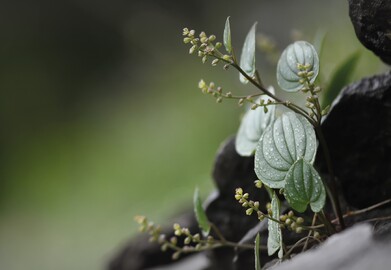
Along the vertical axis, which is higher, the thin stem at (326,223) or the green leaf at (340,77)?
the green leaf at (340,77)

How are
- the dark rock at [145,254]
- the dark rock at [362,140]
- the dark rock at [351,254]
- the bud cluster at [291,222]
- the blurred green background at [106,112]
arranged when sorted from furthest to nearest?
the blurred green background at [106,112] < the dark rock at [145,254] < the dark rock at [362,140] < the bud cluster at [291,222] < the dark rock at [351,254]

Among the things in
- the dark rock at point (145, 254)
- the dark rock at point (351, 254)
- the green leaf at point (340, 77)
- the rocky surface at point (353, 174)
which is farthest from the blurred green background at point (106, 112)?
the dark rock at point (351, 254)

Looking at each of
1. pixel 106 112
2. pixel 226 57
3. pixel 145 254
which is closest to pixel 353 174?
pixel 226 57

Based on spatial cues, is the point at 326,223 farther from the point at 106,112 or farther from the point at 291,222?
the point at 106,112

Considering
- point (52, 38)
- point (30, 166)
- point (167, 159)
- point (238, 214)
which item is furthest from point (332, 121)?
point (52, 38)

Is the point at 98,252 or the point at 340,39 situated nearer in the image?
the point at 98,252

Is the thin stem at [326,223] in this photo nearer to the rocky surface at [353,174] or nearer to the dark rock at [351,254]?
the rocky surface at [353,174]

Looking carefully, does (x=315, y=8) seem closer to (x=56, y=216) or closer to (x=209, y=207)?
(x=56, y=216)
